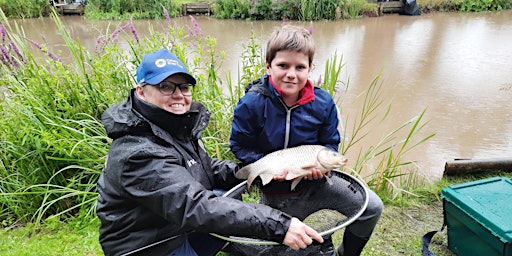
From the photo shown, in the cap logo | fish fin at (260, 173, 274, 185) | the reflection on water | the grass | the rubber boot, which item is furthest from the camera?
the reflection on water

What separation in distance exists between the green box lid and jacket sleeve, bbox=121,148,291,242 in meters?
1.33

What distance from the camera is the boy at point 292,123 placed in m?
2.09

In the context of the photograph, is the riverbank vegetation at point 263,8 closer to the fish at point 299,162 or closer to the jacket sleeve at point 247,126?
the jacket sleeve at point 247,126

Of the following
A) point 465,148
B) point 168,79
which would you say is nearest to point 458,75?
point 465,148

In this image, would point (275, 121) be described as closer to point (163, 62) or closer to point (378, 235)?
point (163, 62)

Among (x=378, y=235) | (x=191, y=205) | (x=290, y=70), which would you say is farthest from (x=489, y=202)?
(x=191, y=205)

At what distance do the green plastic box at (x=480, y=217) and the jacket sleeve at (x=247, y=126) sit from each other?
4.38ft

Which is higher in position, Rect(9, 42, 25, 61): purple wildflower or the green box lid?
Rect(9, 42, 25, 61): purple wildflower

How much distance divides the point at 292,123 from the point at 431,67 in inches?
286

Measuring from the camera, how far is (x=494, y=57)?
8812mm

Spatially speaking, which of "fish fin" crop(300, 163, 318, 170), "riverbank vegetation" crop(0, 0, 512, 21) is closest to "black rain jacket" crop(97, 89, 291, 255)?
"fish fin" crop(300, 163, 318, 170)

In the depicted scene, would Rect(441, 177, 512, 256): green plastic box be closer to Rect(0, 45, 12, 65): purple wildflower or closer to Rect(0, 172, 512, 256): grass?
Rect(0, 172, 512, 256): grass

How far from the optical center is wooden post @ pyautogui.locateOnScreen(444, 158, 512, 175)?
11.7 feet

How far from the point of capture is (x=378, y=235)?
2.84 metres
